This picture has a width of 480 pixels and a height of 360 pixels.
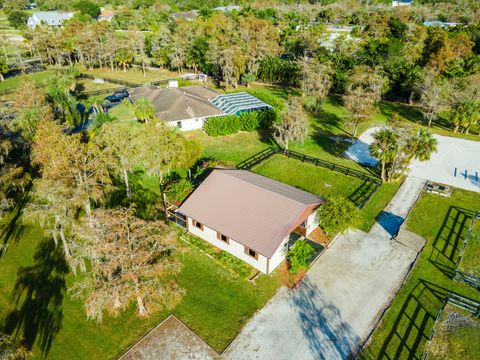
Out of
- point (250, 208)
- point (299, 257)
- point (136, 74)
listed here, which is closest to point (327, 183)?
point (250, 208)

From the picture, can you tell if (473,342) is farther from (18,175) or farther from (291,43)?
(291,43)

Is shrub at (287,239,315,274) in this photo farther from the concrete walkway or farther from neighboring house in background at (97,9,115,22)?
neighboring house in background at (97,9,115,22)

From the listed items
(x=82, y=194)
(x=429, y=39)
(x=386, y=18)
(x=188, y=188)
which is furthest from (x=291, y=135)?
(x=386, y=18)

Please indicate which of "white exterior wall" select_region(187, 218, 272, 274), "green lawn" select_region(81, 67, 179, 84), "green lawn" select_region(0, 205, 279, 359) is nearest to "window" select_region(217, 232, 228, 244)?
"white exterior wall" select_region(187, 218, 272, 274)

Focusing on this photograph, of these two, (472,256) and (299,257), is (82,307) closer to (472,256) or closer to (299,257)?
(299,257)

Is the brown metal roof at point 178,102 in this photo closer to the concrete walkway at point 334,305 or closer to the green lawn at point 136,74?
the green lawn at point 136,74

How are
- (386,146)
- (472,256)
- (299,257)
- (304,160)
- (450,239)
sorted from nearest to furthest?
1. (299,257)
2. (472,256)
3. (450,239)
4. (386,146)
5. (304,160)
